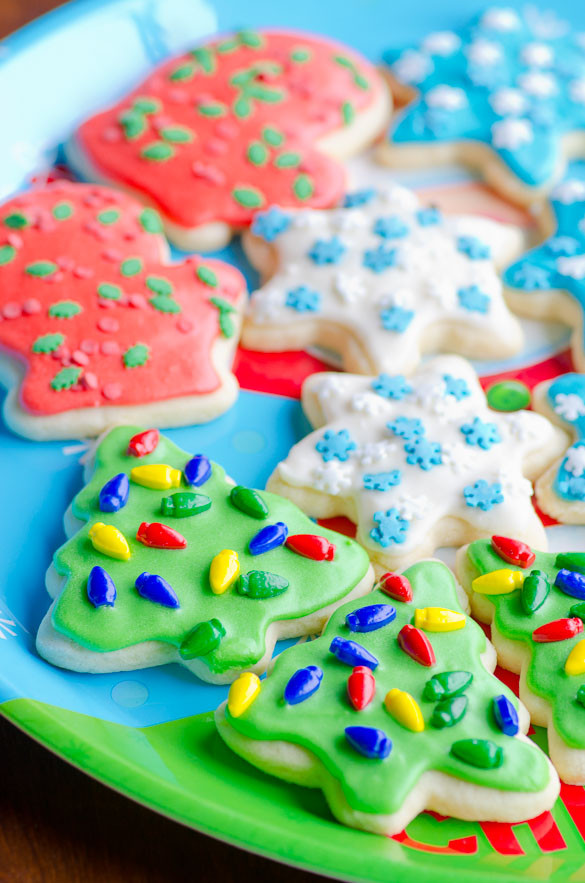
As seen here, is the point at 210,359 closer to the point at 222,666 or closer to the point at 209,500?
the point at 209,500

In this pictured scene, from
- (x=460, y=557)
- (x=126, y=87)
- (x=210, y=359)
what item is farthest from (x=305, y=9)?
(x=460, y=557)

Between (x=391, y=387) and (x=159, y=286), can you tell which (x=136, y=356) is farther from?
(x=391, y=387)

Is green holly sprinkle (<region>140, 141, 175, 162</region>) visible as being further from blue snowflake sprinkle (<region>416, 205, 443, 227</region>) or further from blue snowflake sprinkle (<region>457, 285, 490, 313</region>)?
blue snowflake sprinkle (<region>457, 285, 490, 313</region>)

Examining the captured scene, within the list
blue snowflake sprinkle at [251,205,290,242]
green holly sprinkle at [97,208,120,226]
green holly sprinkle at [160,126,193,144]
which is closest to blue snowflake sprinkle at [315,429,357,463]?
blue snowflake sprinkle at [251,205,290,242]

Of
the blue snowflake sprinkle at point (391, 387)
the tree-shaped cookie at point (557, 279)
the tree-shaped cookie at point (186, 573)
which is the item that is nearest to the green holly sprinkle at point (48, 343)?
the tree-shaped cookie at point (186, 573)

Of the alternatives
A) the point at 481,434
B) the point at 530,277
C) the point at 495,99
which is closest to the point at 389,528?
the point at 481,434

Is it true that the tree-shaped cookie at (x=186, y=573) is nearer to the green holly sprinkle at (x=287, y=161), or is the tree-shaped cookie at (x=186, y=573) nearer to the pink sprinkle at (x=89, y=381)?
the pink sprinkle at (x=89, y=381)
